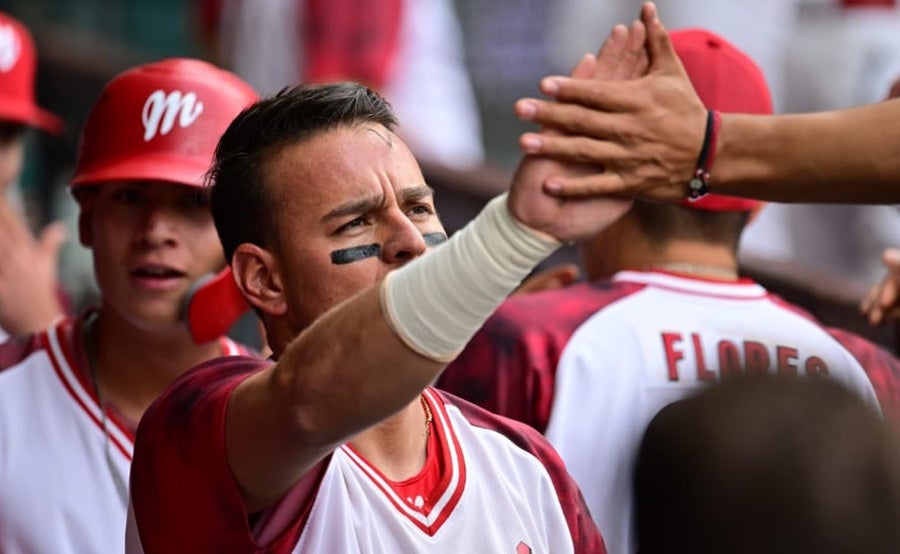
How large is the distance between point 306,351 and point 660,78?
668 millimetres

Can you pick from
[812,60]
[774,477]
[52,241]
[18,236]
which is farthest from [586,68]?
[812,60]

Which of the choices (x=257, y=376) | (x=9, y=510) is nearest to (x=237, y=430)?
(x=257, y=376)

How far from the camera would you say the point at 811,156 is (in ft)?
8.51

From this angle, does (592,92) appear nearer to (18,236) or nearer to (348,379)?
(348,379)

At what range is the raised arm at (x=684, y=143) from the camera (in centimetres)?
239

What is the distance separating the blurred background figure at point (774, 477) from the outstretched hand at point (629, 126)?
606 mm

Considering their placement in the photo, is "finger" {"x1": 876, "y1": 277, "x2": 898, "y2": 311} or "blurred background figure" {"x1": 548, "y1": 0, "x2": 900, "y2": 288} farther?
"blurred background figure" {"x1": 548, "y1": 0, "x2": 900, "y2": 288}

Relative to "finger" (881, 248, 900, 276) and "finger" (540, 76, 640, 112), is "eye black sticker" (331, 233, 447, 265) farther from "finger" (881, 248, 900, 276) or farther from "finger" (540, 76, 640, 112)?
"finger" (881, 248, 900, 276)

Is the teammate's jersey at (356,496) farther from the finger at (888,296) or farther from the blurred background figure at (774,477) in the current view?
the finger at (888,296)

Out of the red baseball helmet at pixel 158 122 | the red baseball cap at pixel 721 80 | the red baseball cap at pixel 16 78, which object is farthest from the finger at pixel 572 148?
the red baseball cap at pixel 16 78

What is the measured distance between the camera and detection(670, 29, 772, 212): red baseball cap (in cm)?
379

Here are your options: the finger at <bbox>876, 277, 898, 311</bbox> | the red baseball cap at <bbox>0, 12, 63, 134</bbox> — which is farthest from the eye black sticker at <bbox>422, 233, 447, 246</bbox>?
the red baseball cap at <bbox>0, 12, 63, 134</bbox>

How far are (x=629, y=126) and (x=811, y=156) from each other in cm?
34

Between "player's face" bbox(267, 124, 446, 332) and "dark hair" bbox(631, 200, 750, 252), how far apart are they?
1.23 meters
